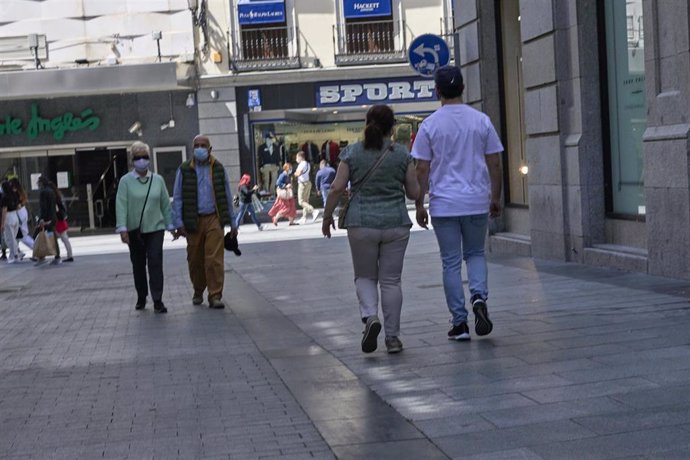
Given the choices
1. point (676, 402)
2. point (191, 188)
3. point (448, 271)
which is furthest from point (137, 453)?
point (191, 188)

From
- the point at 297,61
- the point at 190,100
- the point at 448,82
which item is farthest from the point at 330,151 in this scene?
the point at 448,82

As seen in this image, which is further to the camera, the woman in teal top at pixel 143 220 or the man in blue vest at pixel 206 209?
the woman in teal top at pixel 143 220

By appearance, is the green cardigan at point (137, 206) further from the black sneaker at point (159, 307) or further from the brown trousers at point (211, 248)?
the black sneaker at point (159, 307)

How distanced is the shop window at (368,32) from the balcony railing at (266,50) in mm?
1330

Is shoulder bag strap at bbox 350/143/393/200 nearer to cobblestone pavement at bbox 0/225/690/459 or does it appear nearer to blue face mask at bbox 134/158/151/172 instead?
cobblestone pavement at bbox 0/225/690/459

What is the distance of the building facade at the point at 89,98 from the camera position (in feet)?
110

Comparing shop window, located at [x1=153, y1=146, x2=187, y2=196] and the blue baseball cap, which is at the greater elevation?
the blue baseball cap

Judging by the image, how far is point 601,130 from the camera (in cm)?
1329

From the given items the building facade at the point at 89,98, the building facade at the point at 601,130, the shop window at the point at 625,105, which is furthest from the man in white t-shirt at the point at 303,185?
the shop window at the point at 625,105

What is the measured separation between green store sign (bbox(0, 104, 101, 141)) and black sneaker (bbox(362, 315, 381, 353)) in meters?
27.6

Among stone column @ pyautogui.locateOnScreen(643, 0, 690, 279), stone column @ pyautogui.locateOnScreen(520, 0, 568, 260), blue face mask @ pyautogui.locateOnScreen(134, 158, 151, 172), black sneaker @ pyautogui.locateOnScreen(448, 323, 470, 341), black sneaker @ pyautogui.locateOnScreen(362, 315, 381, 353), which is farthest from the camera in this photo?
stone column @ pyautogui.locateOnScreen(520, 0, 568, 260)

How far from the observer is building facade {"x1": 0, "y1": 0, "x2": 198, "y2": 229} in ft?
110

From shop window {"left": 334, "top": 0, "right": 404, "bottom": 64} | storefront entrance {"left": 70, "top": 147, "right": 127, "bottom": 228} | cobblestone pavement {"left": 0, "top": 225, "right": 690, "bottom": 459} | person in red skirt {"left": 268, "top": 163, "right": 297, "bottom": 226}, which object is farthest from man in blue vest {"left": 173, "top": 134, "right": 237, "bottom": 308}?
storefront entrance {"left": 70, "top": 147, "right": 127, "bottom": 228}

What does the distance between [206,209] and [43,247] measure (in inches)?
421
